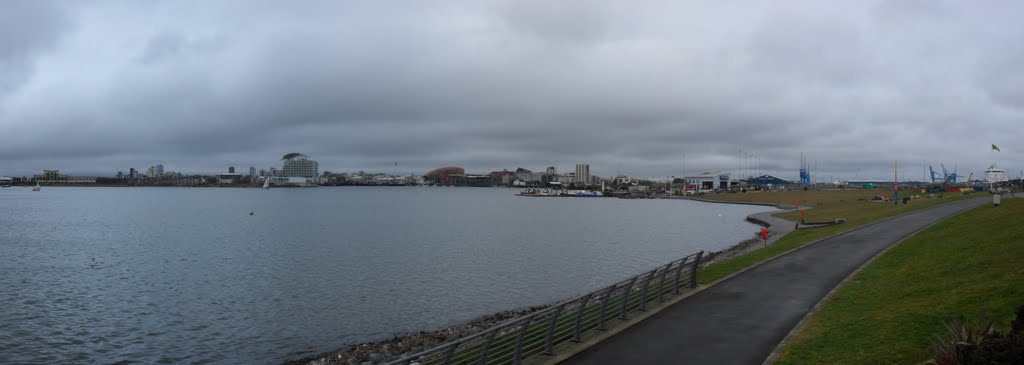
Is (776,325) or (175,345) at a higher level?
(776,325)

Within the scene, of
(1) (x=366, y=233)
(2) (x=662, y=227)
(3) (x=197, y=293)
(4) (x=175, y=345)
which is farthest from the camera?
(2) (x=662, y=227)

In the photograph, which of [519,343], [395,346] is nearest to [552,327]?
[519,343]

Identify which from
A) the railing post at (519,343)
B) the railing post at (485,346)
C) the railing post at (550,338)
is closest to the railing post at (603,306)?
the railing post at (550,338)

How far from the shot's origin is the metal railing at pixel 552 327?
1148 cm

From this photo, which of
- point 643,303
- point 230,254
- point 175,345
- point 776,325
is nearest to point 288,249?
point 230,254

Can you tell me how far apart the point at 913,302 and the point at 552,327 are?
973 cm

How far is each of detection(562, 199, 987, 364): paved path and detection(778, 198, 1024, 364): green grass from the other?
2.56 ft

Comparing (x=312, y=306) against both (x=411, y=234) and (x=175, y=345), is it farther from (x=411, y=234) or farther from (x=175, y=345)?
(x=411, y=234)

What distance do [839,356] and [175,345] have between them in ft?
74.5

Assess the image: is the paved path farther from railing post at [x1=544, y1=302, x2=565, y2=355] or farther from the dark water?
the dark water

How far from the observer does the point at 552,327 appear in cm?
1356

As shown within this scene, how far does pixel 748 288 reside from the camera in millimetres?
20344

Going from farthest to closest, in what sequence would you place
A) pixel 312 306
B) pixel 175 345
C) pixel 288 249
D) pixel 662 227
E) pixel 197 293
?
1. pixel 662 227
2. pixel 288 249
3. pixel 197 293
4. pixel 312 306
5. pixel 175 345

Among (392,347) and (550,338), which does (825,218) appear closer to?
(392,347)
